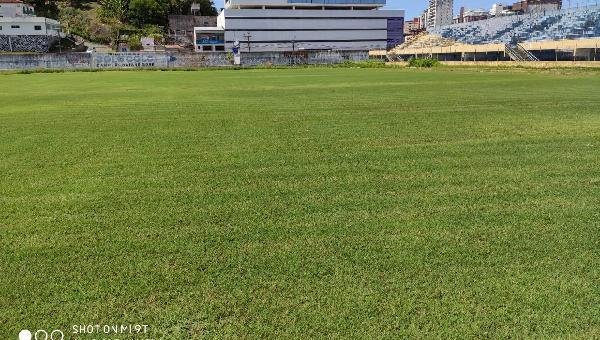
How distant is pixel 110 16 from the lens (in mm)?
106000

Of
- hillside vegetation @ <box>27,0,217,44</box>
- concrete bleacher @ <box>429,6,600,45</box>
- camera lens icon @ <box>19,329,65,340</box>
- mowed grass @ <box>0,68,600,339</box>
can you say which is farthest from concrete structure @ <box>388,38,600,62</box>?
hillside vegetation @ <box>27,0,217,44</box>

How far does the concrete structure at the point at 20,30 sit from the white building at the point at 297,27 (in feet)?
101

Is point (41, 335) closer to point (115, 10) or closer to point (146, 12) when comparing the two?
point (115, 10)

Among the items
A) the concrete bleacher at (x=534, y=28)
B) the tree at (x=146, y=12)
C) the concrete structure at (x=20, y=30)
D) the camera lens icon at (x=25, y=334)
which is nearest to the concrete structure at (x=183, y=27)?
the tree at (x=146, y=12)

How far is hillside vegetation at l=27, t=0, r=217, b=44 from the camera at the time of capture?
97.0 metres

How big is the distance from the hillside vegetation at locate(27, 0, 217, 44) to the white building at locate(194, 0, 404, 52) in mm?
12960

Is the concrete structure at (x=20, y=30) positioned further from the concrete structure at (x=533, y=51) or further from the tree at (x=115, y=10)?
the concrete structure at (x=533, y=51)

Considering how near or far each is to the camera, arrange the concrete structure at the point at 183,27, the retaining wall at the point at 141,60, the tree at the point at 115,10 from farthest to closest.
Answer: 1. the concrete structure at the point at 183,27
2. the tree at the point at 115,10
3. the retaining wall at the point at 141,60

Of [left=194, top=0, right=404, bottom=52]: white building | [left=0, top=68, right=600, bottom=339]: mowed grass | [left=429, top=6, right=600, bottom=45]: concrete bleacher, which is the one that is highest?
[left=194, top=0, right=404, bottom=52]: white building

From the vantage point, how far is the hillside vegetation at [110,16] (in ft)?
318

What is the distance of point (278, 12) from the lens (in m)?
106

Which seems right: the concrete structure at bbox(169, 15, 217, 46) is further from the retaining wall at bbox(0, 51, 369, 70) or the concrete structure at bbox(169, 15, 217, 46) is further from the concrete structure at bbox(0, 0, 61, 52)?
the retaining wall at bbox(0, 51, 369, 70)

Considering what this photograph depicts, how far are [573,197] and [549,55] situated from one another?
5239 centimetres

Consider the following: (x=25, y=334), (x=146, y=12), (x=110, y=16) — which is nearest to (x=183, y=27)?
(x=146, y=12)
